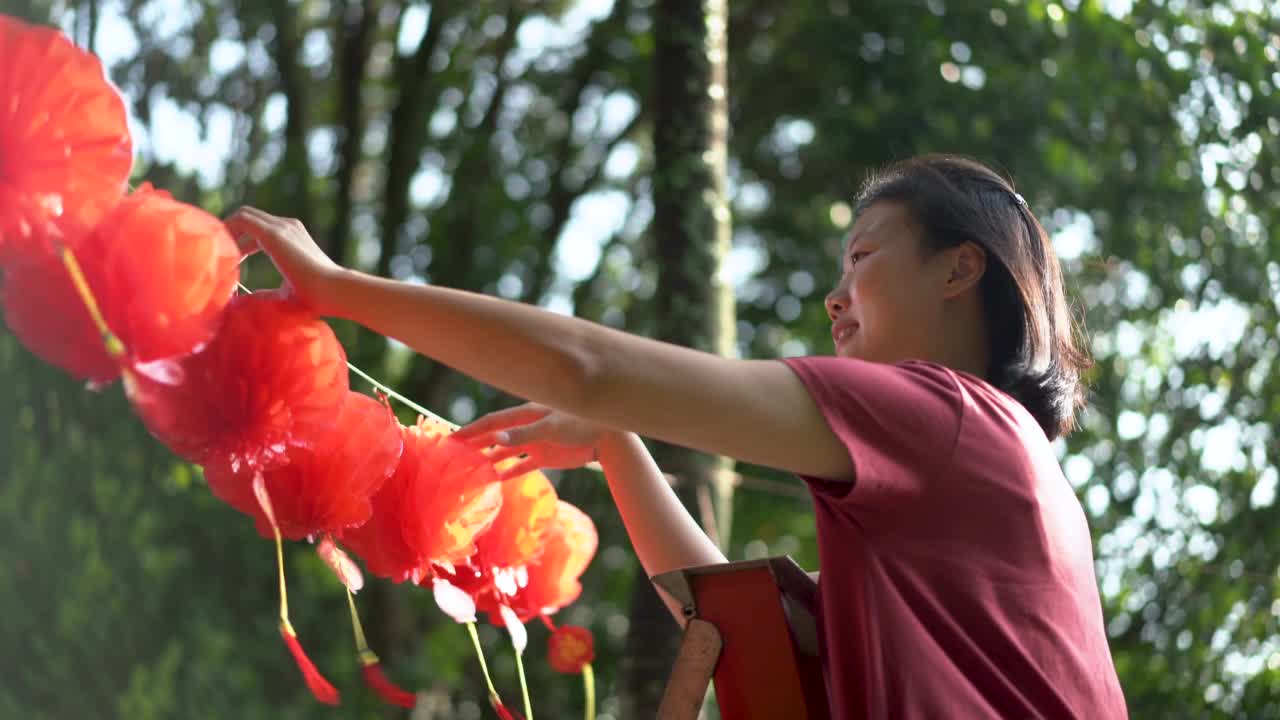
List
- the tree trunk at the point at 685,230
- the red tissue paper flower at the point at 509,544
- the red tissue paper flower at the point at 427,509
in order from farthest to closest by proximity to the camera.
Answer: the tree trunk at the point at 685,230 → the red tissue paper flower at the point at 509,544 → the red tissue paper flower at the point at 427,509

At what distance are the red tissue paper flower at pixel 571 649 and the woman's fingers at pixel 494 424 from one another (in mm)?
351

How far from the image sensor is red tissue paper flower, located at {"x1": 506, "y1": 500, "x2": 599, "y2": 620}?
4.56 feet

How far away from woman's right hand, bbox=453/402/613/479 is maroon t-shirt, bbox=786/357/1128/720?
0.29 metres

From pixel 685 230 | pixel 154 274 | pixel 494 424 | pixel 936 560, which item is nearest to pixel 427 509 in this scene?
pixel 494 424

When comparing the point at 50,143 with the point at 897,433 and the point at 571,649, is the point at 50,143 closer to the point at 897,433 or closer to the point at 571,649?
the point at 897,433

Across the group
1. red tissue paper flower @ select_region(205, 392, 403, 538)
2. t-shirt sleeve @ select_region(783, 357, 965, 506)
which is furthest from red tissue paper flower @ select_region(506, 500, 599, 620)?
t-shirt sleeve @ select_region(783, 357, 965, 506)

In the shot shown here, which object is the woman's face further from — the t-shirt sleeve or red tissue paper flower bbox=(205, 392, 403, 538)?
red tissue paper flower bbox=(205, 392, 403, 538)

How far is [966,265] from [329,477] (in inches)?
23.1

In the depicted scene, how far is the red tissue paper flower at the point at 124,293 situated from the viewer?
36.2 inches

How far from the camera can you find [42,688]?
4.37 m

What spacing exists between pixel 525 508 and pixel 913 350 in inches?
16.5

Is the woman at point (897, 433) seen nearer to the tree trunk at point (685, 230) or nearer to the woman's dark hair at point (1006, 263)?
the woman's dark hair at point (1006, 263)

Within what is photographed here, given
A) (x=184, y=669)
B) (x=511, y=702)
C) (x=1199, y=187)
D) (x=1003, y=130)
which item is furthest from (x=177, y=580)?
(x=1199, y=187)

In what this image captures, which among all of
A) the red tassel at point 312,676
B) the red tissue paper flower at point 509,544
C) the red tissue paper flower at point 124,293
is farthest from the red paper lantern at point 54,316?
the red tissue paper flower at point 509,544
